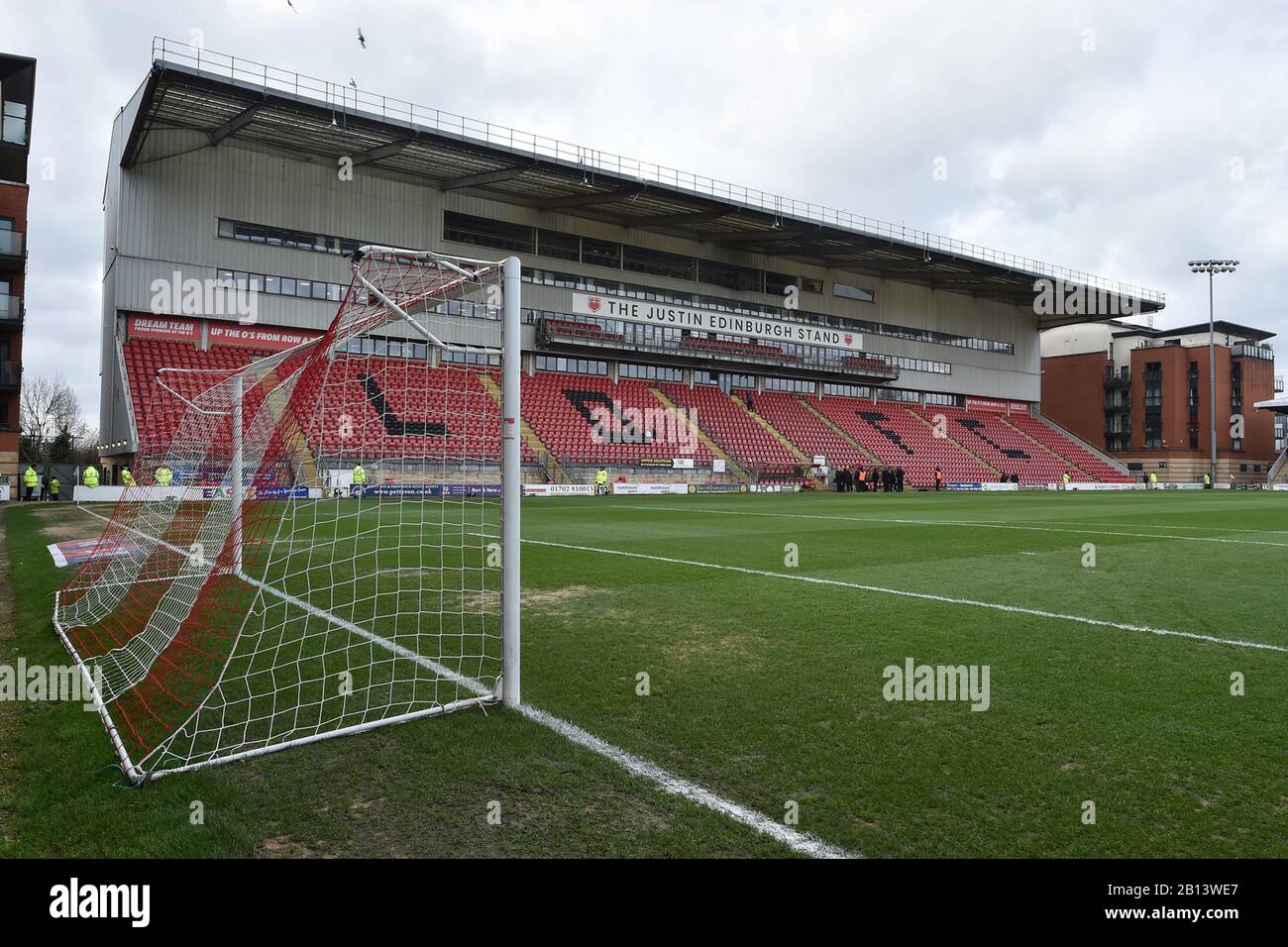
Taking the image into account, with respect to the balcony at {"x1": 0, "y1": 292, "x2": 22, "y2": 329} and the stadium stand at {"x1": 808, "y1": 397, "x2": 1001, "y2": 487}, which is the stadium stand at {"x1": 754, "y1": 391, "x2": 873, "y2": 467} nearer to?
the stadium stand at {"x1": 808, "y1": 397, "x2": 1001, "y2": 487}

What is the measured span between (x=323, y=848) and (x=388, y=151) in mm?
33075

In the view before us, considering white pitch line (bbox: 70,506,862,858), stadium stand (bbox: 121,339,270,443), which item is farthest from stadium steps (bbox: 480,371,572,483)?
white pitch line (bbox: 70,506,862,858)

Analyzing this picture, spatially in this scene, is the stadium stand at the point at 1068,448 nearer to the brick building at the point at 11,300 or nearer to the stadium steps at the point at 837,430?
the stadium steps at the point at 837,430

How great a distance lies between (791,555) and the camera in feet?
36.8

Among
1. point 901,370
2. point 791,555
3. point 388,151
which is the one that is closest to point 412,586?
point 791,555

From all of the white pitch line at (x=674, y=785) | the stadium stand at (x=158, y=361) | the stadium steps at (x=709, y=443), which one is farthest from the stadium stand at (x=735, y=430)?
the white pitch line at (x=674, y=785)

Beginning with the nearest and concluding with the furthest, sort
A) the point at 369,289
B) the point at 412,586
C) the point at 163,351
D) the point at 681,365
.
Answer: the point at 369,289 < the point at 412,586 < the point at 163,351 < the point at 681,365

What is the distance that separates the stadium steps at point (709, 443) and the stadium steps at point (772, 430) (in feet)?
14.0

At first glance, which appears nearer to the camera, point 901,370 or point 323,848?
point 323,848

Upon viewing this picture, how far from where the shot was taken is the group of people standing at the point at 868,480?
38.9 meters

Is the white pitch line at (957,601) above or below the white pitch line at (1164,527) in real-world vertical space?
below

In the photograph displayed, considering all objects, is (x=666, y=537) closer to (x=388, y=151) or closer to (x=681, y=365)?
(x=388, y=151)

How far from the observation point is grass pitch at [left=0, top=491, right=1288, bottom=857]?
2.90m
